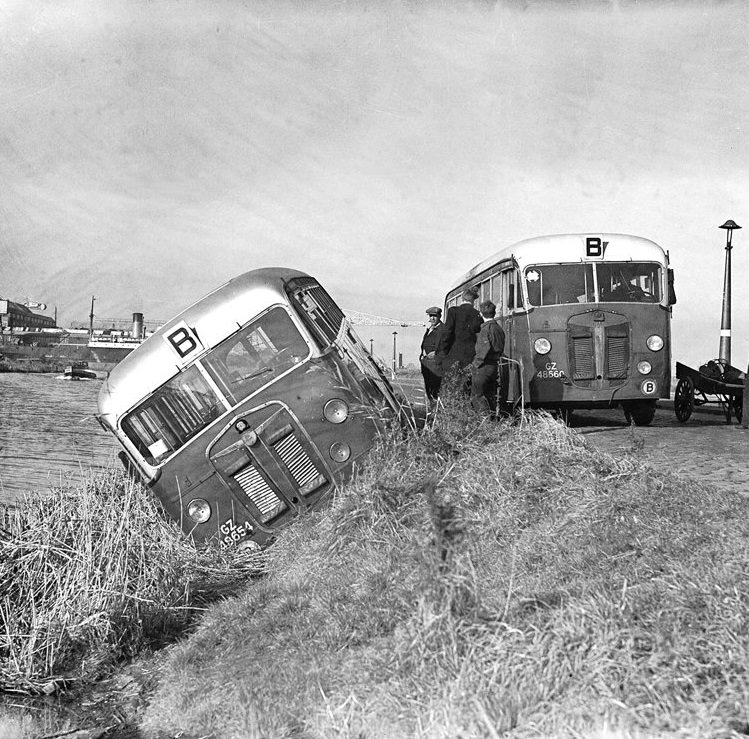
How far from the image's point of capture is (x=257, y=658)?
17.1ft

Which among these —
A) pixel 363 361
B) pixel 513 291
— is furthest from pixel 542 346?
pixel 363 361

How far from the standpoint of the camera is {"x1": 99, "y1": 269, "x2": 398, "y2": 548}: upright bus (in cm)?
799

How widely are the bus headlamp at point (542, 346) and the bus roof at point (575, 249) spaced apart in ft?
4.36

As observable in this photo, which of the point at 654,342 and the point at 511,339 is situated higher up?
the point at 511,339

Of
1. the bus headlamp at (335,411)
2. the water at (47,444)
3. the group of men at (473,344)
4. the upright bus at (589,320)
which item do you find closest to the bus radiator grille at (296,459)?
the bus headlamp at (335,411)

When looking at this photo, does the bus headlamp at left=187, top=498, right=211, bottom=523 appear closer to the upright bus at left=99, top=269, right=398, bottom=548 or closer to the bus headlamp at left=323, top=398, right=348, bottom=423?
the upright bus at left=99, top=269, right=398, bottom=548

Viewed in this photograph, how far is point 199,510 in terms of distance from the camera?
8.04 metres

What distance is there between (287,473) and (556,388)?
29.2 ft

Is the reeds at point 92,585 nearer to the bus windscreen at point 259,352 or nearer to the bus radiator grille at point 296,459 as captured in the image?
the bus radiator grille at point 296,459

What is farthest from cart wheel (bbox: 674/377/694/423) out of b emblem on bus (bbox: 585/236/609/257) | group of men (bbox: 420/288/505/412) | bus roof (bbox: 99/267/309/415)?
bus roof (bbox: 99/267/309/415)

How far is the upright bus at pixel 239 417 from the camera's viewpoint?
26.2 ft

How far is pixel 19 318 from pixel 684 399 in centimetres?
13156

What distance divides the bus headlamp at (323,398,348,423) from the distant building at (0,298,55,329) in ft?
394

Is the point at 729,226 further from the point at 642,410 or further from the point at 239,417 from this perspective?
the point at 239,417
